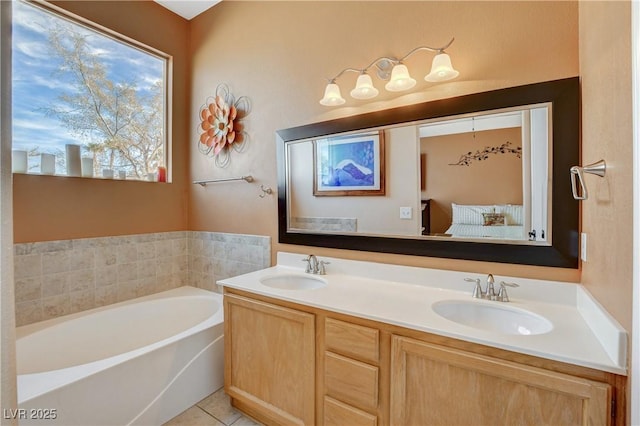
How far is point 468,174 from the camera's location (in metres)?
1.55

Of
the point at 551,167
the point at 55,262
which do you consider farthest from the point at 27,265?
the point at 551,167

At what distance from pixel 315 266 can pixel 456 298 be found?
897mm

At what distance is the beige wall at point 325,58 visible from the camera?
1412 mm

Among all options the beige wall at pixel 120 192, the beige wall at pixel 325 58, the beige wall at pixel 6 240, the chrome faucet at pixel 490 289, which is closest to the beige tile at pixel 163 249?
the beige wall at pixel 120 192

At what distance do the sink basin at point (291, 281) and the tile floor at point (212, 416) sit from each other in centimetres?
82

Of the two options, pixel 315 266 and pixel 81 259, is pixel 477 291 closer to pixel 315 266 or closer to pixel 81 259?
pixel 315 266

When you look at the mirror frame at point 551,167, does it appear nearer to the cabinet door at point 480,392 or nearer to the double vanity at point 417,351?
the double vanity at point 417,351

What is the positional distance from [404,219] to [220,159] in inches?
69.7

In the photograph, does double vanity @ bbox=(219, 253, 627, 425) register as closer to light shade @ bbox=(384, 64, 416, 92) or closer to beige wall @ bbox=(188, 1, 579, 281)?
beige wall @ bbox=(188, 1, 579, 281)

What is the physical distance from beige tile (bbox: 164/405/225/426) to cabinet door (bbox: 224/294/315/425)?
205mm

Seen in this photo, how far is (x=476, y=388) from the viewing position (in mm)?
1076

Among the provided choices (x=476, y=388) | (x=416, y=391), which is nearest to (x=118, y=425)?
(x=416, y=391)

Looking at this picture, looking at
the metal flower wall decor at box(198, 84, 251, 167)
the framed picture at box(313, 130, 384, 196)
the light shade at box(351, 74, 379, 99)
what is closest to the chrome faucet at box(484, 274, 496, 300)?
the framed picture at box(313, 130, 384, 196)

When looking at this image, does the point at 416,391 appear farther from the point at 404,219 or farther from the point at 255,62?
the point at 255,62
